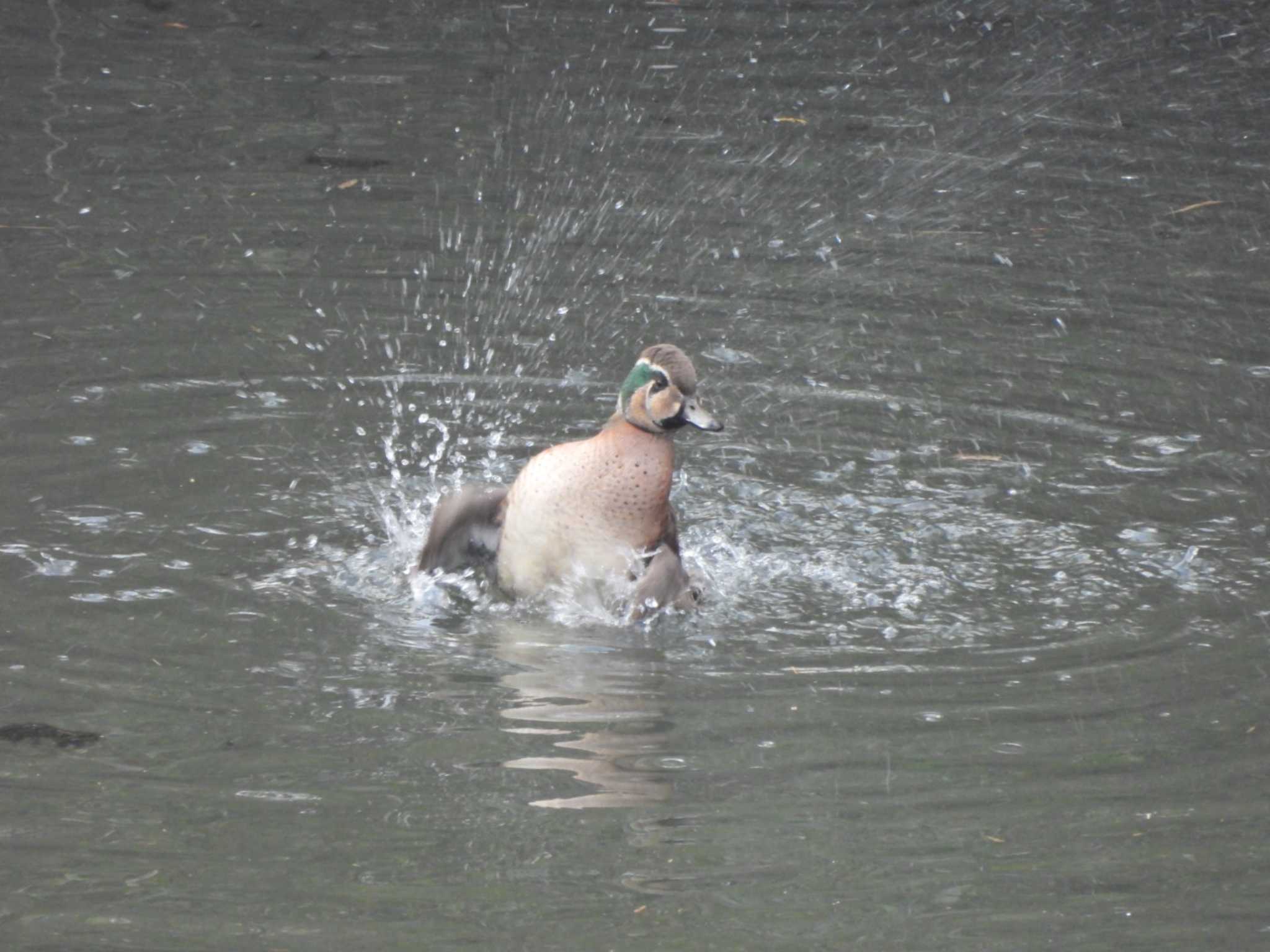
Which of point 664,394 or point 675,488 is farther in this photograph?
point 675,488

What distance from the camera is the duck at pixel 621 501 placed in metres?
6.39

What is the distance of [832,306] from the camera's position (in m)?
9.54

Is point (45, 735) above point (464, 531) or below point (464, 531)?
below

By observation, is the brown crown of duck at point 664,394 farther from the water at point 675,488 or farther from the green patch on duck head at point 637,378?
the water at point 675,488

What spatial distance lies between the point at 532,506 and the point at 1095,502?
2.34m

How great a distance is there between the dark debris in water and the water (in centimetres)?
7

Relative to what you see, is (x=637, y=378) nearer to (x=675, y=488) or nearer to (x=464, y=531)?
(x=464, y=531)

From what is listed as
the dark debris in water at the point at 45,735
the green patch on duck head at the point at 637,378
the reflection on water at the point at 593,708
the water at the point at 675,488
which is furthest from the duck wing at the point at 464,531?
the dark debris in water at the point at 45,735

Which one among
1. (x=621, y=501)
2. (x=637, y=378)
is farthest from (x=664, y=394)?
(x=621, y=501)

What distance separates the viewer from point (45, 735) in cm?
532

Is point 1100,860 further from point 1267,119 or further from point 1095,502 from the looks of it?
point 1267,119

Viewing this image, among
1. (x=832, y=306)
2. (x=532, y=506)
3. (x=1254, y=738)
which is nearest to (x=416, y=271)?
(x=832, y=306)

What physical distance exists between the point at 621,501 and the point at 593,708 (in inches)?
37.3

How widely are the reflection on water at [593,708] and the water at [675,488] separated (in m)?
0.02
